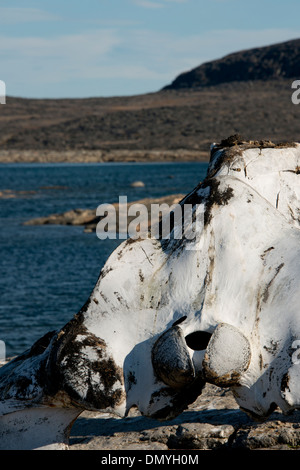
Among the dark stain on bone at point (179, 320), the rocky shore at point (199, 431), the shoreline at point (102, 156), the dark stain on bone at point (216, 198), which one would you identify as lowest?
the shoreline at point (102, 156)

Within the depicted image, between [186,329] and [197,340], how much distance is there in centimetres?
11

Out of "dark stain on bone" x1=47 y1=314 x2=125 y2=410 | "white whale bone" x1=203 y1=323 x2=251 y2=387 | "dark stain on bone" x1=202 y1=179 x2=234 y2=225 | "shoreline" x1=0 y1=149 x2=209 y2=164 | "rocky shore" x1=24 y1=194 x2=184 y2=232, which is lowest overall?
"shoreline" x1=0 y1=149 x2=209 y2=164

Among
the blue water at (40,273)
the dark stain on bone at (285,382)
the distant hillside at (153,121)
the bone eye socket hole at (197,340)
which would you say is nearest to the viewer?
the dark stain on bone at (285,382)

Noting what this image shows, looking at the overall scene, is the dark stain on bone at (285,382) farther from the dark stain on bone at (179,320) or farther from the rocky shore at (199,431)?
the rocky shore at (199,431)

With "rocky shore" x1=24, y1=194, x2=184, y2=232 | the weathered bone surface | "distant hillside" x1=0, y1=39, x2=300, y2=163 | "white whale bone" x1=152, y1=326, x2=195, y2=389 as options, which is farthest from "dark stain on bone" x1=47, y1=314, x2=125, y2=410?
"distant hillside" x1=0, y1=39, x2=300, y2=163

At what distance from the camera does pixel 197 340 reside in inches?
183

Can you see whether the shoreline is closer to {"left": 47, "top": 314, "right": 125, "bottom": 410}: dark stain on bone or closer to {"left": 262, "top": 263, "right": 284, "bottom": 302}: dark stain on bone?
{"left": 262, "top": 263, "right": 284, "bottom": 302}: dark stain on bone

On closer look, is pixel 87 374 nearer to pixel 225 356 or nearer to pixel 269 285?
pixel 225 356

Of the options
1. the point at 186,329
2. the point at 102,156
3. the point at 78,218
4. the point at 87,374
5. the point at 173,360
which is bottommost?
the point at 102,156

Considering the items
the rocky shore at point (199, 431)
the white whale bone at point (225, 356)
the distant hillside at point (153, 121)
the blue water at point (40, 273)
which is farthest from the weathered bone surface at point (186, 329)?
the distant hillside at point (153, 121)

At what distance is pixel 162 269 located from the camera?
195 inches

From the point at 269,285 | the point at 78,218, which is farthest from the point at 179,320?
the point at 78,218

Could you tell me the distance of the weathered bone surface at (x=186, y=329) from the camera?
451 cm

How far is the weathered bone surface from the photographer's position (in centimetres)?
451
